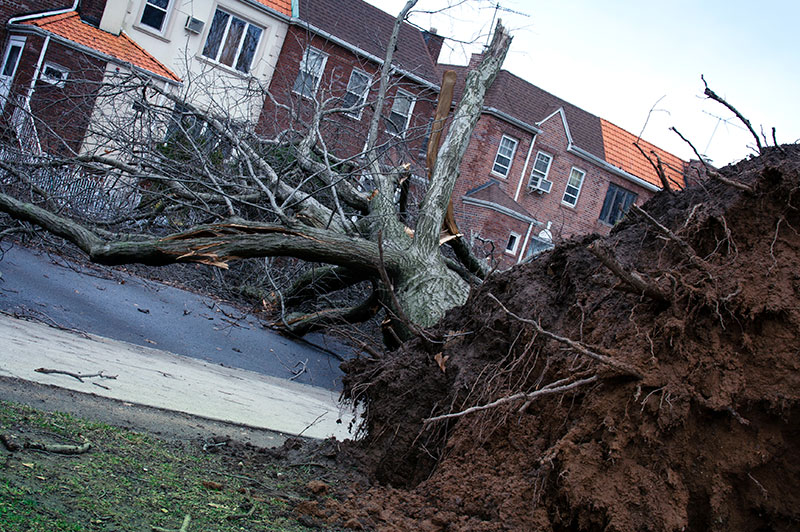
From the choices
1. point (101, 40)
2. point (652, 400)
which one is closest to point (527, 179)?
point (101, 40)

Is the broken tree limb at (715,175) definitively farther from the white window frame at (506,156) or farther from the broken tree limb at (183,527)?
the white window frame at (506,156)

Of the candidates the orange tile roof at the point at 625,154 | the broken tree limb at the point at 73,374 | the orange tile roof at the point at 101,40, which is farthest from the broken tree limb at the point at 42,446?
the orange tile roof at the point at 625,154

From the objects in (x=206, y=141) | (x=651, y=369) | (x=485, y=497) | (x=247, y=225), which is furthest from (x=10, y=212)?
(x=651, y=369)

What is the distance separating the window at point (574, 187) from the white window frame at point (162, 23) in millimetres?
16527

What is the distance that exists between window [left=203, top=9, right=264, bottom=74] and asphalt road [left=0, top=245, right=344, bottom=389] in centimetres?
1179

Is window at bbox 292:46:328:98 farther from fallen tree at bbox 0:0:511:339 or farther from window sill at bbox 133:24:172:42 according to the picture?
window sill at bbox 133:24:172:42

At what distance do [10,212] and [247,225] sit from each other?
238 centimetres

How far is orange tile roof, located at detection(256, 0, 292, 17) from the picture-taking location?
21078 mm

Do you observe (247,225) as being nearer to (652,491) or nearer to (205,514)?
(205,514)

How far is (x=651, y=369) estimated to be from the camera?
333 centimetres

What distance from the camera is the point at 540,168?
2880 cm

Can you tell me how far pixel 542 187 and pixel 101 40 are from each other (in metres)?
16.9

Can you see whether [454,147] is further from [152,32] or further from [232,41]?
[232,41]

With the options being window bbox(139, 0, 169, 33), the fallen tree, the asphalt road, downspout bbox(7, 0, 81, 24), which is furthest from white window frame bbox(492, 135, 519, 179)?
the asphalt road
